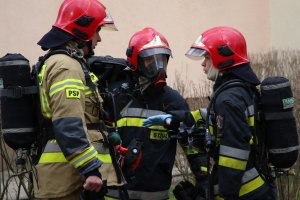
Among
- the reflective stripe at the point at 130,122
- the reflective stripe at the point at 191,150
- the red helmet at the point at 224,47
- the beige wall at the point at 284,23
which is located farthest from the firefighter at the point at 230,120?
the beige wall at the point at 284,23

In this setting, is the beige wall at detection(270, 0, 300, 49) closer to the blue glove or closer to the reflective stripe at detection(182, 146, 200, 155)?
the reflective stripe at detection(182, 146, 200, 155)

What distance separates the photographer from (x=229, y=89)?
3344 mm

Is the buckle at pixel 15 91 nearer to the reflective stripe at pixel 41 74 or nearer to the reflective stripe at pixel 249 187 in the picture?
the reflective stripe at pixel 41 74

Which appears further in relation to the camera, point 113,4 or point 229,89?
point 113,4

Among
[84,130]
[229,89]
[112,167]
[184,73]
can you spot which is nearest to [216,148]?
[229,89]

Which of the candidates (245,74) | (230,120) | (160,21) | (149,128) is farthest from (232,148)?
(160,21)

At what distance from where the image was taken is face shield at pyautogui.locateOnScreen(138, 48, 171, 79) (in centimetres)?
385

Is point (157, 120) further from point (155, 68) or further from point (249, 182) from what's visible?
point (249, 182)

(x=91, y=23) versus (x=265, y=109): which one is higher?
(x=91, y=23)

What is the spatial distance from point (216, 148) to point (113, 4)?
21.6 feet

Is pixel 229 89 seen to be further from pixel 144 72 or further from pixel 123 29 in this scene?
pixel 123 29

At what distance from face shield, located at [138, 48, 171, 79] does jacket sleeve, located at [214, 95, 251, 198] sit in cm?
81

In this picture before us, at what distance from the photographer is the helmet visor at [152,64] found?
12.6 ft

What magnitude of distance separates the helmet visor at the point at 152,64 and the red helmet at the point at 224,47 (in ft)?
1.22
